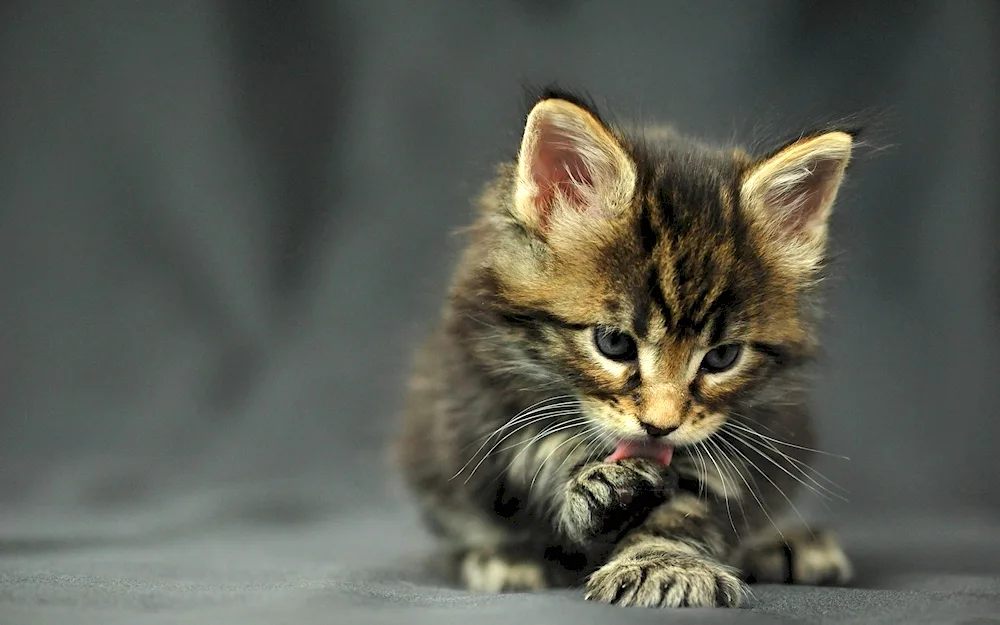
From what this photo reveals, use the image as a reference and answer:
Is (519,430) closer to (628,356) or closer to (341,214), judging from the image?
(628,356)

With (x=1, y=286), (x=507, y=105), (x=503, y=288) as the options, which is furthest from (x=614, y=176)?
(x=1, y=286)

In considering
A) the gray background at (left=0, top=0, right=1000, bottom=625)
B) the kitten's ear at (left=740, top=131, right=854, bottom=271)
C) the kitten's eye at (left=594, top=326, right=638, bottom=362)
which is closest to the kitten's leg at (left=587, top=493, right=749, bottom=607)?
the kitten's eye at (left=594, top=326, right=638, bottom=362)

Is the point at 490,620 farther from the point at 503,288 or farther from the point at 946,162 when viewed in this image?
the point at 946,162

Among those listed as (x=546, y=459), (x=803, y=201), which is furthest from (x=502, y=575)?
(x=803, y=201)

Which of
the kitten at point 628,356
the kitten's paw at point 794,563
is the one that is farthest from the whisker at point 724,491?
the kitten's paw at point 794,563

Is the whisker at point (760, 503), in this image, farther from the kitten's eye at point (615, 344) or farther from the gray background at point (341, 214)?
the gray background at point (341, 214)
